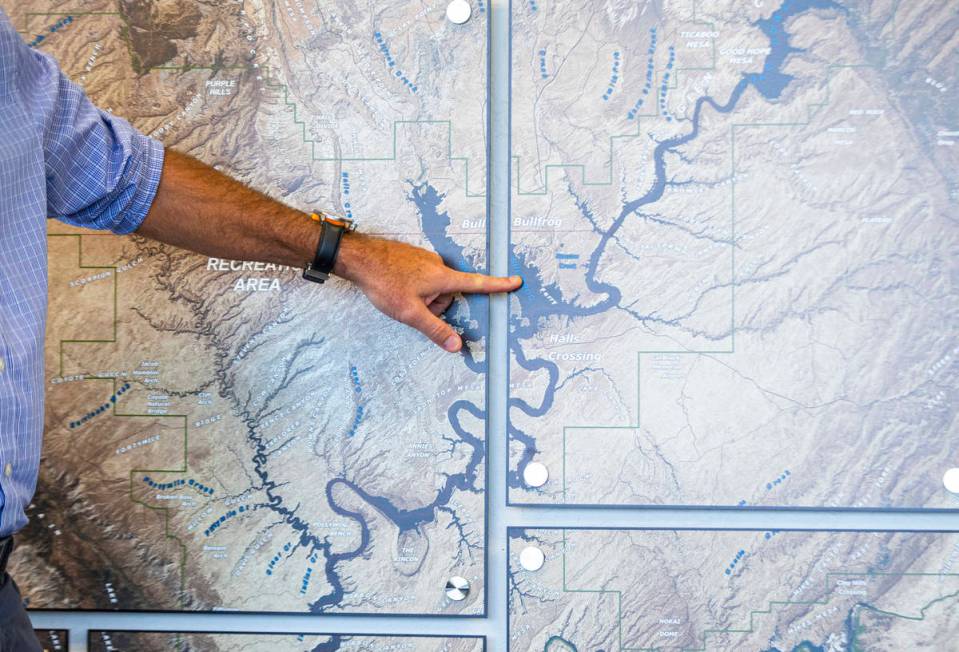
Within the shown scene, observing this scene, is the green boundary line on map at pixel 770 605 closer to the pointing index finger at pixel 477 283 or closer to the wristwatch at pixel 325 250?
the pointing index finger at pixel 477 283

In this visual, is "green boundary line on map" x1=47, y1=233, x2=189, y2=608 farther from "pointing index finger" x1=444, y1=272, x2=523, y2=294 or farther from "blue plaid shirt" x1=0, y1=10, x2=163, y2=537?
"pointing index finger" x1=444, y1=272, x2=523, y2=294

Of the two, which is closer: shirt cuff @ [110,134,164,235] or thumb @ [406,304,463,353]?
shirt cuff @ [110,134,164,235]

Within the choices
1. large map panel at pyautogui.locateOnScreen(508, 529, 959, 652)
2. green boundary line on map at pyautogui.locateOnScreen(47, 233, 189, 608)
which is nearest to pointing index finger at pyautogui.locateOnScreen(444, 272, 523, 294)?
large map panel at pyautogui.locateOnScreen(508, 529, 959, 652)

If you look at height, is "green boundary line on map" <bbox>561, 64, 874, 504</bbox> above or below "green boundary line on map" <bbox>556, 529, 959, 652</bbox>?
above

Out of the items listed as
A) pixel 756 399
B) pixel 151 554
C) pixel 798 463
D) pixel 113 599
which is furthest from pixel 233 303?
pixel 798 463

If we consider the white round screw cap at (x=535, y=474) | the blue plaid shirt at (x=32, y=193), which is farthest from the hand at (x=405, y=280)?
the blue plaid shirt at (x=32, y=193)

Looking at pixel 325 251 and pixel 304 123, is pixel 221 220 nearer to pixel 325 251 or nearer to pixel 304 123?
pixel 325 251
